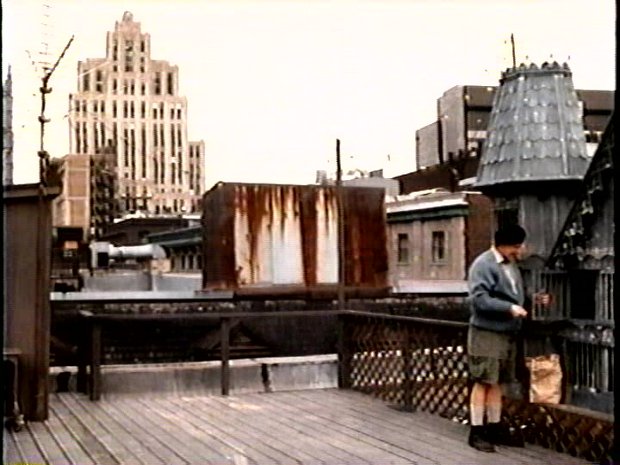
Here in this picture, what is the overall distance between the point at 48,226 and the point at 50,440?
1.61 metres

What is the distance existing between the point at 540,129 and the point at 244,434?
9.59 feet

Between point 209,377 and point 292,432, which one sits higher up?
point 209,377

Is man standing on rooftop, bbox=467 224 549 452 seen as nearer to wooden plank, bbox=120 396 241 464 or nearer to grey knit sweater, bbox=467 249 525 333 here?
grey knit sweater, bbox=467 249 525 333

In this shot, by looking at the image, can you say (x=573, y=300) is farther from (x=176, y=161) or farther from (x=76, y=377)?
(x=76, y=377)

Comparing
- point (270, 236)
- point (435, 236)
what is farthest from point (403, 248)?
point (270, 236)

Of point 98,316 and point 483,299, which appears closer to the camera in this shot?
point 483,299

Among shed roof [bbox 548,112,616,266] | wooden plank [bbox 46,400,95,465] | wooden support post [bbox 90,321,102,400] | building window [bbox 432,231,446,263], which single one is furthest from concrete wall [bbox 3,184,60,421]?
building window [bbox 432,231,446,263]

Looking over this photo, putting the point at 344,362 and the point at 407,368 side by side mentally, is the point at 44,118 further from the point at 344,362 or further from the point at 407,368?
the point at 344,362

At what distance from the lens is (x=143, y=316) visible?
7.91 meters

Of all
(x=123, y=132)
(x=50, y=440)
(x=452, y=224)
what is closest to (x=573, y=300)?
(x=123, y=132)

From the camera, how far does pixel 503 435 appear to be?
223 inches

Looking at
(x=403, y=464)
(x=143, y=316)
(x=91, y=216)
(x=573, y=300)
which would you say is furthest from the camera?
(x=91, y=216)

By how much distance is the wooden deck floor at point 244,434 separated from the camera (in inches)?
210

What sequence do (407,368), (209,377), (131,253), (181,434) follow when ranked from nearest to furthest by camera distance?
1. (181,434)
2. (407,368)
3. (209,377)
4. (131,253)
